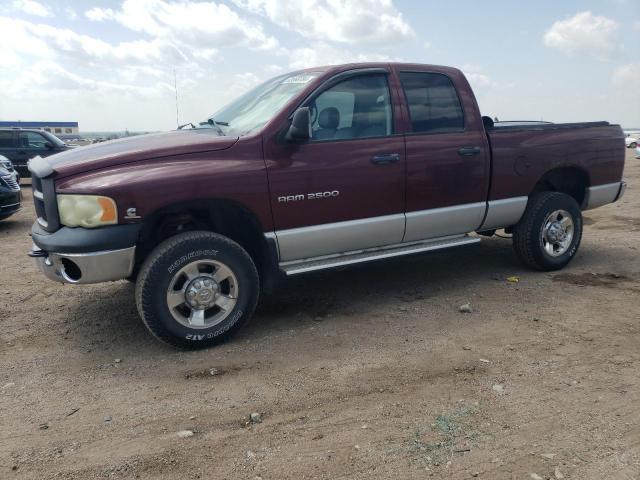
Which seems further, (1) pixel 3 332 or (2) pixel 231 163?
(1) pixel 3 332

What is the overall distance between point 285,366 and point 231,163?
147cm

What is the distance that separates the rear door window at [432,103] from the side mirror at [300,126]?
1.13 metres

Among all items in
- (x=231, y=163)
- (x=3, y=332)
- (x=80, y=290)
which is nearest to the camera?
(x=231, y=163)

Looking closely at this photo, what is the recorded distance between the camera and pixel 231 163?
3.77m

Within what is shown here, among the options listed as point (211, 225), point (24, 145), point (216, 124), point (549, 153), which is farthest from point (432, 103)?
point (24, 145)

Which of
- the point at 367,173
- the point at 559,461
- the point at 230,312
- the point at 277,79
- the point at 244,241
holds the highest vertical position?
the point at 277,79

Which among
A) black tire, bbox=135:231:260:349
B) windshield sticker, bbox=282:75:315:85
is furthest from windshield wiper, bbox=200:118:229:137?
black tire, bbox=135:231:260:349

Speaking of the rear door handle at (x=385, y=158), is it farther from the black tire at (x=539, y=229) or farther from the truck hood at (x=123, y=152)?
the black tire at (x=539, y=229)

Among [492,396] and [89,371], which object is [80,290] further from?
[492,396]

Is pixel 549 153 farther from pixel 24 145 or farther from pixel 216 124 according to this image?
pixel 24 145

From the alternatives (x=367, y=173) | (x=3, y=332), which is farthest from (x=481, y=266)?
(x=3, y=332)

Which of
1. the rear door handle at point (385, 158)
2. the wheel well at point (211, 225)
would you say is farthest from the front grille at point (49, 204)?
the rear door handle at point (385, 158)

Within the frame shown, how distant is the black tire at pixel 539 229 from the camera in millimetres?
5312

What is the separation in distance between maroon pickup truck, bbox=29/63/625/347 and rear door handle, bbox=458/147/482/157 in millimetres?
13
